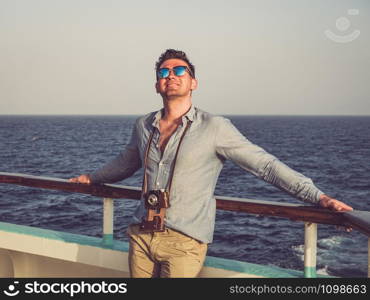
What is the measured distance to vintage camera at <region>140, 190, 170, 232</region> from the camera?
211 centimetres

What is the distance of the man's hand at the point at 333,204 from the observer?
2.08 m

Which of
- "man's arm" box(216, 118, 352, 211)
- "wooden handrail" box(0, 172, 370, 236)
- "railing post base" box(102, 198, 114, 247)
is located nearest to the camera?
"wooden handrail" box(0, 172, 370, 236)

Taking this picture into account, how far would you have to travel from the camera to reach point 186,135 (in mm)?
2164

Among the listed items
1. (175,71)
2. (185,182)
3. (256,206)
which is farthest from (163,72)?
(256,206)

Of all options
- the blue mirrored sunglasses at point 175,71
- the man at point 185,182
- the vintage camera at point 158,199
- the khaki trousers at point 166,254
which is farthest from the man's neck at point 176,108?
the khaki trousers at point 166,254

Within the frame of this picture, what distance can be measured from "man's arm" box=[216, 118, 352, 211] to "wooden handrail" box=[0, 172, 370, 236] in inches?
2.2

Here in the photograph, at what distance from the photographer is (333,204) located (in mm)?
2107

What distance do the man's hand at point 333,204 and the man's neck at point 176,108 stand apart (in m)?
0.74

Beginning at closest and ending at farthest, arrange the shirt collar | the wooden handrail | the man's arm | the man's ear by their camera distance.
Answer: the wooden handrail < the man's arm < the shirt collar < the man's ear

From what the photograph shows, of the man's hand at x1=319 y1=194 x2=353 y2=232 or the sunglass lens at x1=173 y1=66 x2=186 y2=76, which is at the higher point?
the sunglass lens at x1=173 y1=66 x2=186 y2=76

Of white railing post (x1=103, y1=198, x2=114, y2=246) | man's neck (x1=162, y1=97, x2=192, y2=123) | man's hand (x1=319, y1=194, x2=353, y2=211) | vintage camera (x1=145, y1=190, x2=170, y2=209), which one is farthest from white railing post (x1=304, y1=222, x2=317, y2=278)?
white railing post (x1=103, y1=198, x2=114, y2=246)

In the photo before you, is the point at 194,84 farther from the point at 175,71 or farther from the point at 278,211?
the point at 278,211

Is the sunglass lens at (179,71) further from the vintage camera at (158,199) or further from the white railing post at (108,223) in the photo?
the white railing post at (108,223)

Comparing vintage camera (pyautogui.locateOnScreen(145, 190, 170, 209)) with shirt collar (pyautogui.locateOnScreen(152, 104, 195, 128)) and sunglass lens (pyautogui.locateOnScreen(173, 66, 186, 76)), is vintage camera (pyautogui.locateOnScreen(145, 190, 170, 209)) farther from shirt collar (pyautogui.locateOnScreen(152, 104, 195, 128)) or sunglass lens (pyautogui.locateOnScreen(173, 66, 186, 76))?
sunglass lens (pyautogui.locateOnScreen(173, 66, 186, 76))
